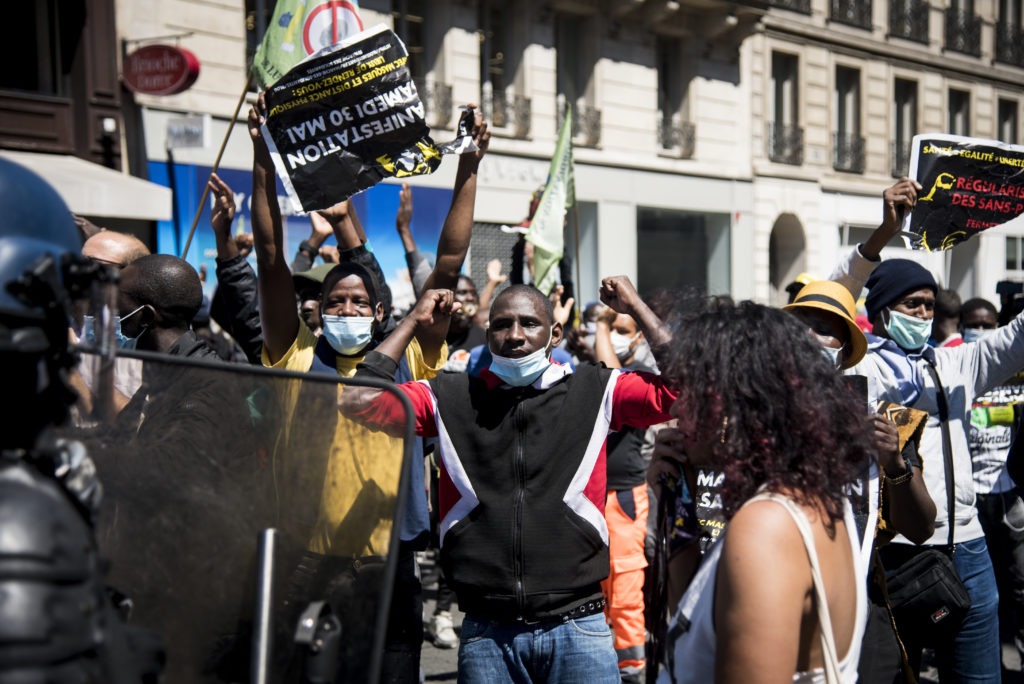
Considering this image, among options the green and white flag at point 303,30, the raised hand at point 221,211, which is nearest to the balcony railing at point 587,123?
the green and white flag at point 303,30

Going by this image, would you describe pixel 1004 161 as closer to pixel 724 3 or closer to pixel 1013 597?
pixel 1013 597

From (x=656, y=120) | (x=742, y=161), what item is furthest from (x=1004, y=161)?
(x=742, y=161)

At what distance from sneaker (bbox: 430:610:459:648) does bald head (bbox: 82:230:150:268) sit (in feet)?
10.4

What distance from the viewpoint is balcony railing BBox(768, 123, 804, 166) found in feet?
72.6

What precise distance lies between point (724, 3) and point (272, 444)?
20.1 metres

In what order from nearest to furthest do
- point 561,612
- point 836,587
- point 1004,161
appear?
point 836,587
point 561,612
point 1004,161

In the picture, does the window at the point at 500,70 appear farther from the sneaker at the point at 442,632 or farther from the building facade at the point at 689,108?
the sneaker at the point at 442,632

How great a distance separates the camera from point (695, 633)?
198 cm

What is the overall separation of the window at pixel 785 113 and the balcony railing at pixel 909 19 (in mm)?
3425

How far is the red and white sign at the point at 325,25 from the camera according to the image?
5641 mm

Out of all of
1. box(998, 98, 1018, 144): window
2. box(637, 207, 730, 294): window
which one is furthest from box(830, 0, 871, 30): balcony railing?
box(998, 98, 1018, 144): window

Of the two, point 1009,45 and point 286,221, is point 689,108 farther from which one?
point 1009,45

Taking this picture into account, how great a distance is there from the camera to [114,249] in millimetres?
4055

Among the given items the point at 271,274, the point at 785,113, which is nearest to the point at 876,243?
the point at 271,274
